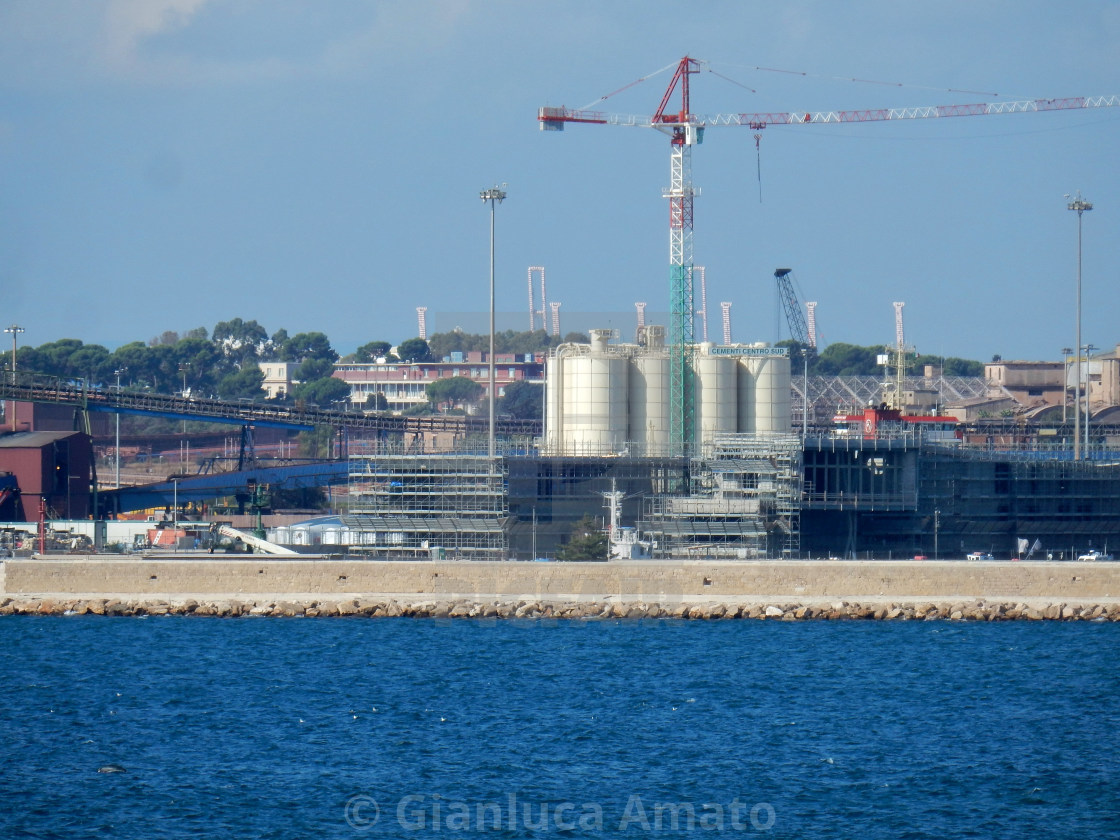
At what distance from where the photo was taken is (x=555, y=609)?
66.5 metres

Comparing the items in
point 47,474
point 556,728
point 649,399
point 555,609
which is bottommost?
point 556,728

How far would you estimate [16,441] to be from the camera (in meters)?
94.6

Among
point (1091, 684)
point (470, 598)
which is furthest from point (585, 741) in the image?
point (470, 598)

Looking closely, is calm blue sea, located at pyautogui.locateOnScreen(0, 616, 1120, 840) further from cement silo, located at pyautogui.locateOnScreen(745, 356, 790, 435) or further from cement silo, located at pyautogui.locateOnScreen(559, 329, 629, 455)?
cement silo, located at pyautogui.locateOnScreen(745, 356, 790, 435)

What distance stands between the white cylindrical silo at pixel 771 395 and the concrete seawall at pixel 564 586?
24722 mm

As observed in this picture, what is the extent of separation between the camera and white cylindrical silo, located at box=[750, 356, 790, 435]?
91250 mm

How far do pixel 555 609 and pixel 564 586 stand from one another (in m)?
1.11

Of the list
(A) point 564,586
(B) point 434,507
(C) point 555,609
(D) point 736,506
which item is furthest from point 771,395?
(C) point 555,609

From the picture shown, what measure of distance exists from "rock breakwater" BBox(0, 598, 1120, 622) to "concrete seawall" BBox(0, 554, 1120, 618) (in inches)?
2.3

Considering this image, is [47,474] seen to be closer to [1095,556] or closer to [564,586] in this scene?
[564,586]

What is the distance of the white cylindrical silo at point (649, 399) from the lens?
89938mm

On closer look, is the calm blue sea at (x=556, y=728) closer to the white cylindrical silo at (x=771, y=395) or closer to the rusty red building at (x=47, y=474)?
the rusty red building at (x=47, y=474)

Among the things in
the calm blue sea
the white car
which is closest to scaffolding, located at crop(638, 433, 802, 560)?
the calm blue sea

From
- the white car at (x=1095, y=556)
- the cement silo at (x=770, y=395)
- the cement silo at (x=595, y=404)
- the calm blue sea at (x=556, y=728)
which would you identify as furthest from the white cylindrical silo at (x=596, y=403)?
the white car at (x=1095, y=556)
